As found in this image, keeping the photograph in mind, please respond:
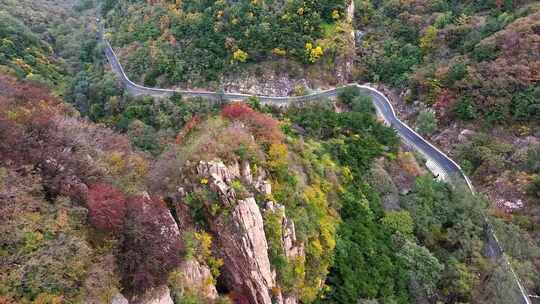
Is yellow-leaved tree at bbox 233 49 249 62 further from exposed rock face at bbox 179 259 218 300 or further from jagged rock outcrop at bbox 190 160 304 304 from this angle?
exposed rock face at bbox 179 259 218 300

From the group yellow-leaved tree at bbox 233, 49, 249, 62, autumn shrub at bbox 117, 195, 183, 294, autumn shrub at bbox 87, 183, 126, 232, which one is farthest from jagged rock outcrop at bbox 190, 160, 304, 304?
yellow-leaved tree at bbox 233, 49, 249, 62

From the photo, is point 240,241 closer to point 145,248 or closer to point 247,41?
point 145,248

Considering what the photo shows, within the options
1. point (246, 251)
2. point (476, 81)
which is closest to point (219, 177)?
point (246, 251)

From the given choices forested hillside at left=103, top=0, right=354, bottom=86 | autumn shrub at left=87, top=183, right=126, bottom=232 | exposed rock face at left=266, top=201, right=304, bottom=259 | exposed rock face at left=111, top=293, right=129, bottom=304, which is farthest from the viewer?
forested hillside at left=103, top=0, right=354, bottom=86

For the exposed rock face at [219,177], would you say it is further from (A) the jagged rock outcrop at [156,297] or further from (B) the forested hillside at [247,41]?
(B) the forested hillside at [247,41]

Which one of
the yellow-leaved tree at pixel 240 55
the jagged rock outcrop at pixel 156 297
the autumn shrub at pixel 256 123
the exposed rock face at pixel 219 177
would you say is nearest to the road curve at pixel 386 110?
the yellow-leaved tree at pixel 240 55

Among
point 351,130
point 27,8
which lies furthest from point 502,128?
point 27,8
